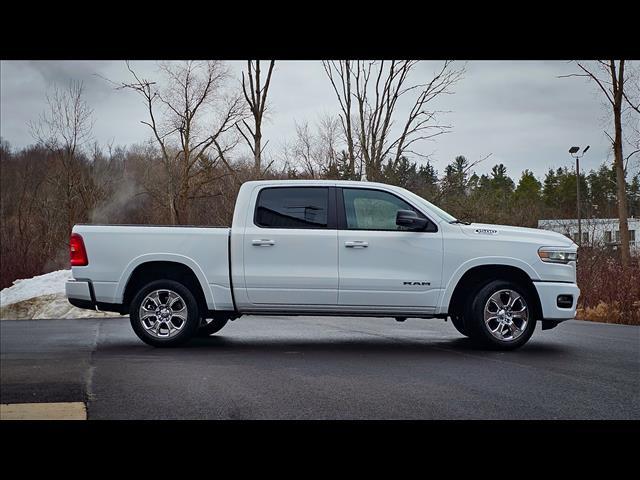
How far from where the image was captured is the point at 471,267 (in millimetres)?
5914

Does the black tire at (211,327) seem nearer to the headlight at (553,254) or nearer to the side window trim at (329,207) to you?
the side window trim at (329,207)

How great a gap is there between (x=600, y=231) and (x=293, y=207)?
10.2 ft

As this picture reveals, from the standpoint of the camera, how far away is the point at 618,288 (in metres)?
7.83

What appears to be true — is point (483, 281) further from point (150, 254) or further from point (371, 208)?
point (150, 254)

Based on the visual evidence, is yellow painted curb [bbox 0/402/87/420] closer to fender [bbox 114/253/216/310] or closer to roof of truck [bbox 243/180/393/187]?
fender [bbox 114/253/216/310]

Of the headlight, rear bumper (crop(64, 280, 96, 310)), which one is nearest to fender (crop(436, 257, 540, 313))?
the headlight

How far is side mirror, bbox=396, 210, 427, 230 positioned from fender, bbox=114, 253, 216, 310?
66.0 inches

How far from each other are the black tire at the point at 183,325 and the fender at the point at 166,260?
0.40 ft

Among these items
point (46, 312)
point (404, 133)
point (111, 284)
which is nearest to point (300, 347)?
point (111, 284)

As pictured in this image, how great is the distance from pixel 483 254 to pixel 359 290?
1.08 metres

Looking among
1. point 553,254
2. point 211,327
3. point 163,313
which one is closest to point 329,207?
point 163,313

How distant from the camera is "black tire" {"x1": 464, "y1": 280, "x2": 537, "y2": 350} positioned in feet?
19.1

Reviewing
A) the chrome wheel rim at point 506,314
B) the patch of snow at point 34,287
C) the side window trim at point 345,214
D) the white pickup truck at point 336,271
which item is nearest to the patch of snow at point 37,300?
the patch of snow at point 34,287
